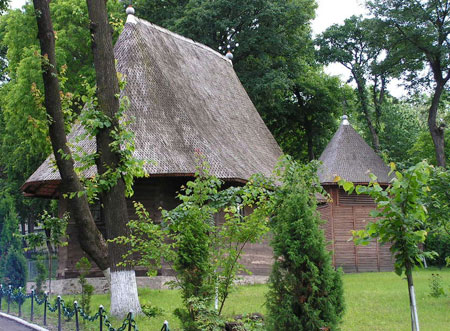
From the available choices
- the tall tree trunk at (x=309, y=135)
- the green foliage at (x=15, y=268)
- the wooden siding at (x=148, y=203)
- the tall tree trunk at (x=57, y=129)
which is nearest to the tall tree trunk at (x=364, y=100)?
the tall tree trunk at (x=309, y=135)

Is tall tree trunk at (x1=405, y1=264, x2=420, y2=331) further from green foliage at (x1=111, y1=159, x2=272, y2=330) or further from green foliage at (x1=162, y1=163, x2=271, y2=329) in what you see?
green foliage at (x1=162, y1=163, x2=271, y2=329)

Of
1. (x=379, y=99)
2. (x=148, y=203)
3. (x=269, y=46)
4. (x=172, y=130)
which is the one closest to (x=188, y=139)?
(x=172, y=130)

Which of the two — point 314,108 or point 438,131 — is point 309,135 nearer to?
point 314,108

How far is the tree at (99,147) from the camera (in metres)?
10.5

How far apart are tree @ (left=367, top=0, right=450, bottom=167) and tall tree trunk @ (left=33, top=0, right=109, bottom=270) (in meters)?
17.9

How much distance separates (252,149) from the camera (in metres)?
20.7

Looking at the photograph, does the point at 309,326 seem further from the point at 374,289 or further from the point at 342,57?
the point at 342,57

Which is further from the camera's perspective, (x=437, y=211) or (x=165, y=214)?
(x=437, y=211)

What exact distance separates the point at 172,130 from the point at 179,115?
2.64ft

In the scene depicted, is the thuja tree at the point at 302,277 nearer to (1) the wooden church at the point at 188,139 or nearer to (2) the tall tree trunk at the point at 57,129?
(2) the tall tree trunk at the point at 57,129

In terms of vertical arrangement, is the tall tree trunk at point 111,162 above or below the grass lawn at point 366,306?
above

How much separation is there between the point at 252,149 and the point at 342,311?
1459 cm

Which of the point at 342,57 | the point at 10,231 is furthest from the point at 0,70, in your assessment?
the point at 342,57

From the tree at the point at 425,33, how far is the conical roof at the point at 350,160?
282cm
